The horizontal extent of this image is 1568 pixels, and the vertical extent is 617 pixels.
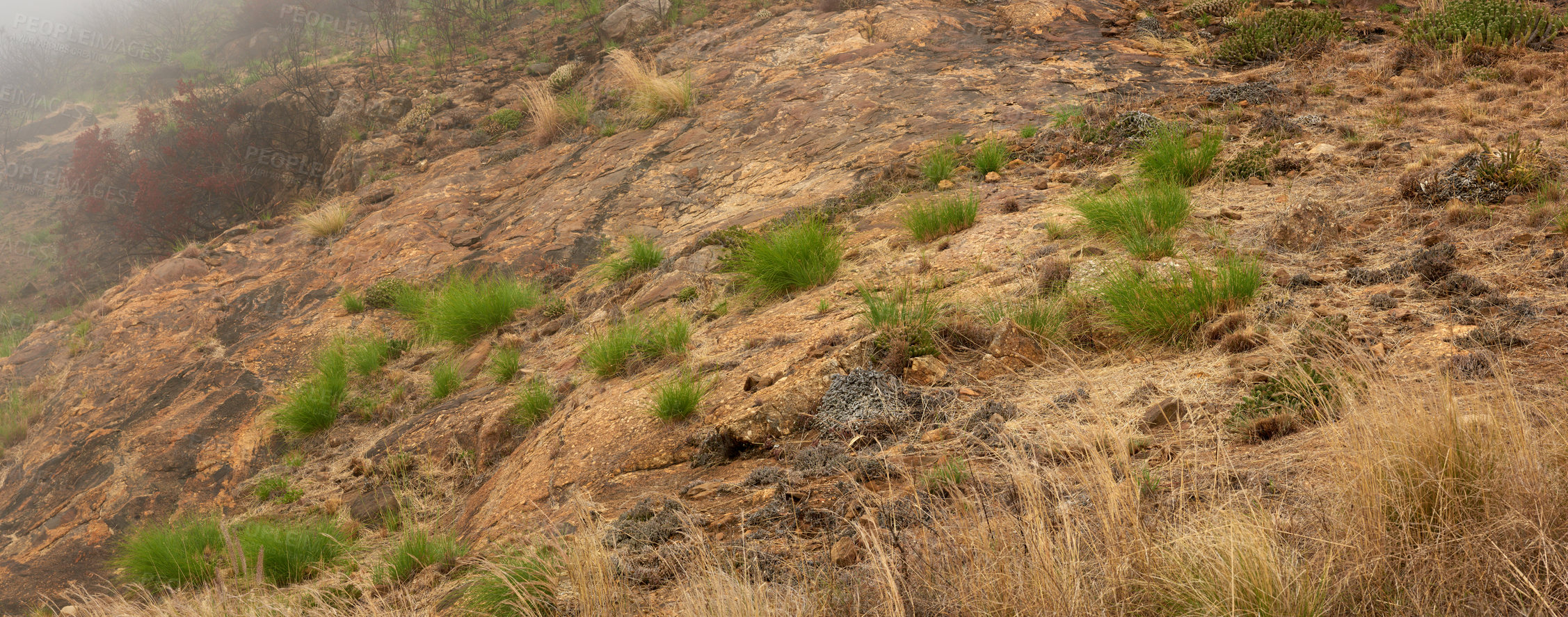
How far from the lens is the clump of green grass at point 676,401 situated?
3.90 meters

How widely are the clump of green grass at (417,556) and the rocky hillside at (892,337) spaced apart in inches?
2.1

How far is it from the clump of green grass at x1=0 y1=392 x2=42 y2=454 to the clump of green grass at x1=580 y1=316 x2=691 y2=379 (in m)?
6.45

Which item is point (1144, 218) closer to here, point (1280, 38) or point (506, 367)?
point (506, 367)

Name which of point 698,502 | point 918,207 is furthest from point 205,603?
point 918,207

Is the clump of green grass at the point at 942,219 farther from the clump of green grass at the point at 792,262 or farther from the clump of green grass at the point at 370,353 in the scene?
the clump of green grass at the point at 370,353

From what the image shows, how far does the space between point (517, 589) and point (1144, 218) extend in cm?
363

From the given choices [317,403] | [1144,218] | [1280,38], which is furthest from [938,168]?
[317,403]

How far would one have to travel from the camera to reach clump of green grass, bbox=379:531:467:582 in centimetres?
339

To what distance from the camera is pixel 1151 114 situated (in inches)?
247

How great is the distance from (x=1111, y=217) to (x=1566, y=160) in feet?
7.83

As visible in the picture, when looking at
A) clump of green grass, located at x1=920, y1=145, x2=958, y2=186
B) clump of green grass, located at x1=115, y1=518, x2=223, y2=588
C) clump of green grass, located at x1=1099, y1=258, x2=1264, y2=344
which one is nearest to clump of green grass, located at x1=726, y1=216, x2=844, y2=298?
clump of green grass, located at x1=920, y1=145, x2=958, y2=186

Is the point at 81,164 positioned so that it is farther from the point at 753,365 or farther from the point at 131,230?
the point at 753,365

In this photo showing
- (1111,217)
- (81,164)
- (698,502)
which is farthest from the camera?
(81,164)

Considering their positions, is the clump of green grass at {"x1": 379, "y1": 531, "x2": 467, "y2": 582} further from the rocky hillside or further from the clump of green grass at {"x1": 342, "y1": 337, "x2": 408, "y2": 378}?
the clump of green grass at {"x1": 342, "y1": 337, "x2": 408, "y2": 378}
